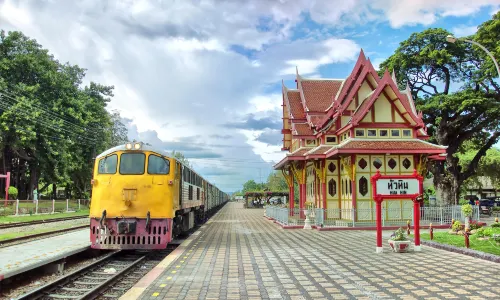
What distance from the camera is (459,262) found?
30.6 ft

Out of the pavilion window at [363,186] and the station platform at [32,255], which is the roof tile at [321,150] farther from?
the station platform at [32,255]

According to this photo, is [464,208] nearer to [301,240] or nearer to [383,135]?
[301,240]

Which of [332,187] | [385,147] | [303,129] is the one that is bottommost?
[332,187]

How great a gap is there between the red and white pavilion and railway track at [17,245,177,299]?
37.1 ft

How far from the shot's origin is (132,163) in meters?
11.3

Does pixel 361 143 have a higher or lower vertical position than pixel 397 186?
higher

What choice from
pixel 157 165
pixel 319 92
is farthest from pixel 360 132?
pixel 157 165

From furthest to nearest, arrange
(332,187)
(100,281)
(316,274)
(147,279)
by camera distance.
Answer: (332,187) → (100,281) → (316,274) → (147,279)

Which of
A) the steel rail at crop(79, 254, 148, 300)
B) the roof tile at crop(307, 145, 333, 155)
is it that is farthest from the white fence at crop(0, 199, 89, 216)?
the steel rail at crop(79, 254, 148, 300)

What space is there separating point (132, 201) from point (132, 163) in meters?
1.12

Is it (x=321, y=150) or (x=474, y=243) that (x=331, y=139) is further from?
(x=474, y=243)

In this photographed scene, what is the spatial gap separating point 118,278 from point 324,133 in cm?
1623

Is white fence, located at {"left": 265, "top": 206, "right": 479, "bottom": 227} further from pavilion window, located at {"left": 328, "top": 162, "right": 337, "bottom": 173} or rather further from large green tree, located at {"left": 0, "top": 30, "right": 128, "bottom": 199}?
large green tree, located at {"left": 0, "top": 30, "right": 128, "bottom": 199}

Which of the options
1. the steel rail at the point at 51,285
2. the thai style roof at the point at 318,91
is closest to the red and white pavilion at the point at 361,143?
the thai style roof at the point at 318,91
